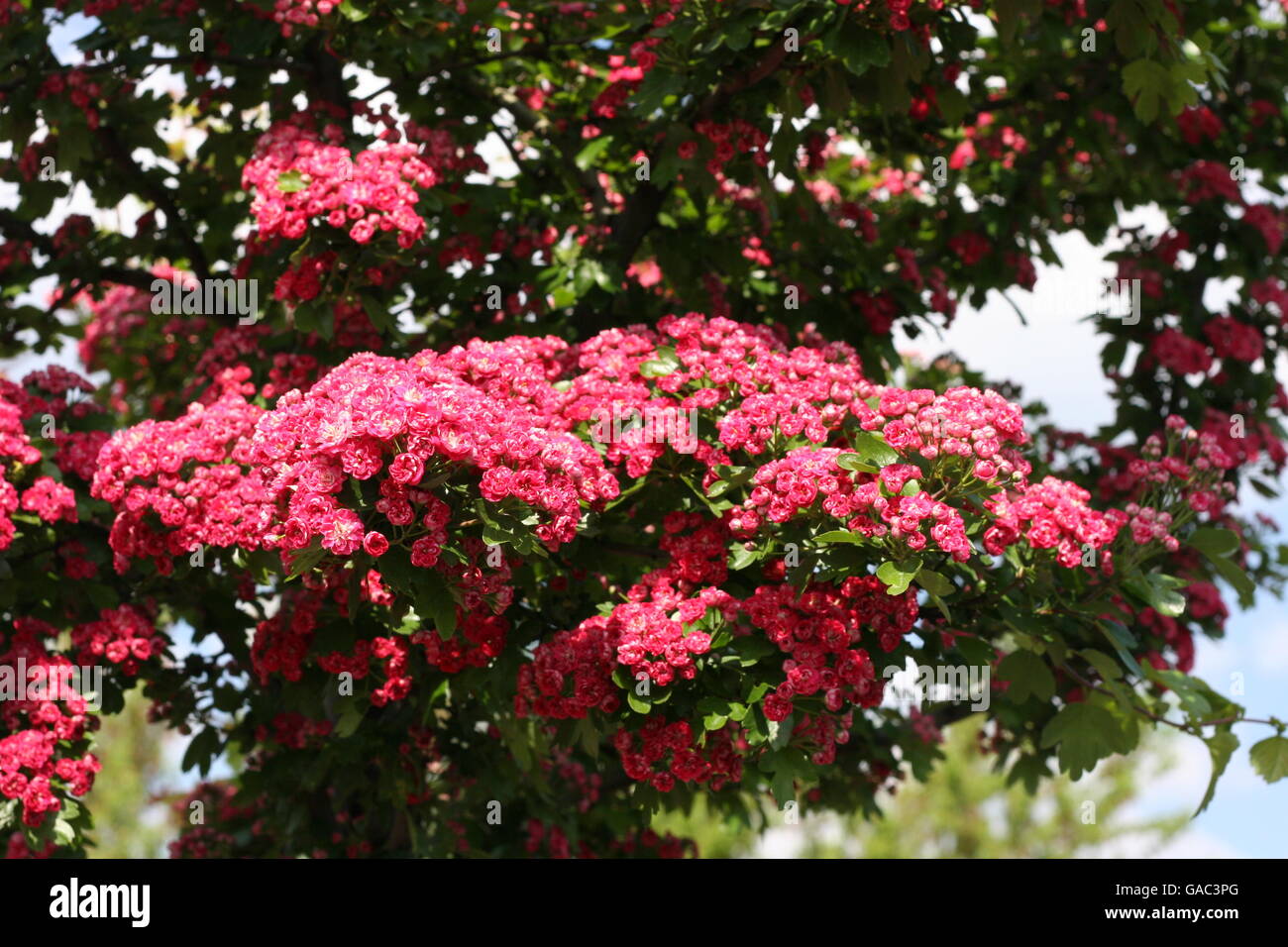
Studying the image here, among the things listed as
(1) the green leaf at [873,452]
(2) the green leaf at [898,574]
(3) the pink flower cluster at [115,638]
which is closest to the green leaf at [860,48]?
(1) the green leaf at [873,452]

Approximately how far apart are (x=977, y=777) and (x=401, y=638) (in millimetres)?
21662

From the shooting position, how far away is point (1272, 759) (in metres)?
5.99

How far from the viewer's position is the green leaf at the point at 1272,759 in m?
5.97

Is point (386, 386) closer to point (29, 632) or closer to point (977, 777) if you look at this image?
point (29, 632)

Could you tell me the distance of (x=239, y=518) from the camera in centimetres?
585

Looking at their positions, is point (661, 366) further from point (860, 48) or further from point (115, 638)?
point (115, 638)

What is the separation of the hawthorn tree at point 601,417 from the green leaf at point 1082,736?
0.05 ft

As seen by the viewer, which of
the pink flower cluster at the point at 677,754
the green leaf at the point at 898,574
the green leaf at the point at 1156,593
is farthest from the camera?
the green leaf at the point at 1156,593

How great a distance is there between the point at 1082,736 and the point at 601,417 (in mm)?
2546

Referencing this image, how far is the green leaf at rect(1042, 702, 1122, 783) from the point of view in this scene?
6211 millimetres

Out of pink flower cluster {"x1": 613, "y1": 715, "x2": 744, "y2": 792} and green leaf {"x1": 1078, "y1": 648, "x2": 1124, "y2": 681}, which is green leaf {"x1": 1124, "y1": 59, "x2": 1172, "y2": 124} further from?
pink flower cluster {"x1": 613, "y1": 715, "x2": 744, "y2": 792}

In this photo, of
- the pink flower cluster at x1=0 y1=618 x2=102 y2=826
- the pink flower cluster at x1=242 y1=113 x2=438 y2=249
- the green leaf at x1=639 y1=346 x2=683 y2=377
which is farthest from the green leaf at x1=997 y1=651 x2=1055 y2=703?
the pink flower cluster at x1=0 y1=618 x2=102 y2=826

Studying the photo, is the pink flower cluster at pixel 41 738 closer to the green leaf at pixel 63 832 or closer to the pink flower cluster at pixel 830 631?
the green leaf at pixel 63 832

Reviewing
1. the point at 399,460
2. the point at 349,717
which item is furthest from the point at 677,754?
the point at 349,717
